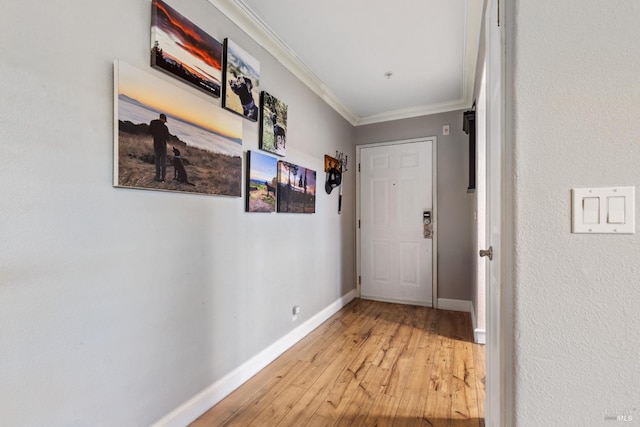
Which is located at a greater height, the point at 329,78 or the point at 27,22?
the point at 329,78

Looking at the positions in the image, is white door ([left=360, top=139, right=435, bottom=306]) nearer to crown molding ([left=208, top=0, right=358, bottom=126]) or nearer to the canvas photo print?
crown molding ([left=208, top=0, right=358, bottom=126])

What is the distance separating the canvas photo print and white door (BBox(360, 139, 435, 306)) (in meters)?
2.55

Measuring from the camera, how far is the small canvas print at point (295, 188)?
2.44 m

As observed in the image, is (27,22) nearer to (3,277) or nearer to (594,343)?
(3,277)

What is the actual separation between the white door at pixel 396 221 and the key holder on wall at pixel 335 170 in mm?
474

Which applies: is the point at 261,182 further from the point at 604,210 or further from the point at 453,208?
the point at 453,208

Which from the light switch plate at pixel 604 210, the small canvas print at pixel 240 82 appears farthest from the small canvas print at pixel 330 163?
the light switch plate at pixel 604 210

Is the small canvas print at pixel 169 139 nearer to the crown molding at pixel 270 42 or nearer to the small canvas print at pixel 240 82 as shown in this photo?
the small canvas print at pixel 240 82

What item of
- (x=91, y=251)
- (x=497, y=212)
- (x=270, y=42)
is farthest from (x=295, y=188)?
(x=497, y=212)

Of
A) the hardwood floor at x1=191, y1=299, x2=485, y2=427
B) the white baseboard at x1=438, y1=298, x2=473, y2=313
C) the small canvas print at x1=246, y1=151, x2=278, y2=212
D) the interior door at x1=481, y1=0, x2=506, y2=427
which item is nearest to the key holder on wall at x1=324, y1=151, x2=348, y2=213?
the small canvas print at x1=246, y1=151, x2=278, y2=212

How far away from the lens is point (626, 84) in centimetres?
74

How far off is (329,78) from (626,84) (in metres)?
2.48

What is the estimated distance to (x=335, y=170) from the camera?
3426 millimetres

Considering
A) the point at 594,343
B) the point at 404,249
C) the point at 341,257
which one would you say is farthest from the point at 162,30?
the point at 404,249
